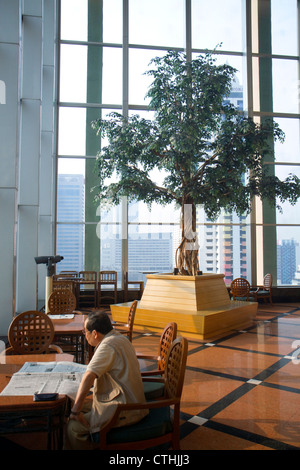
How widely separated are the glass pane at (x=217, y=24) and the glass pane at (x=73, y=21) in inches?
123

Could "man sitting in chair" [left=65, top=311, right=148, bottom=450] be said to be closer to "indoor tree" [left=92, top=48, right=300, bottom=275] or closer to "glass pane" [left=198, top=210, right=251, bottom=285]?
"indoor tree" [left=92, top=48, right=300, bottom=275]

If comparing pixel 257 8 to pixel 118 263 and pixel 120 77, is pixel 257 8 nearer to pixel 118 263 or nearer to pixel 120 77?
pixel 120 77

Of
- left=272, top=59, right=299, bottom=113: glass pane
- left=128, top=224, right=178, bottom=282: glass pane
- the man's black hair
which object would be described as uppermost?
left=272, top=59, right=299, bottom=113: glass pane

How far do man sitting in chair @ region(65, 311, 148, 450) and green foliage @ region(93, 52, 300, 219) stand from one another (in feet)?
15.7

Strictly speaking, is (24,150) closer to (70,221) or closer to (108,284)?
(70,221)

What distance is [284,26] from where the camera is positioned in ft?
36.4

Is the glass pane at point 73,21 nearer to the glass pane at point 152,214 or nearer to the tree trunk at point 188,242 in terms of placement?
the glass pane at point 152,214

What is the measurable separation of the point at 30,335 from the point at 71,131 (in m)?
8.03

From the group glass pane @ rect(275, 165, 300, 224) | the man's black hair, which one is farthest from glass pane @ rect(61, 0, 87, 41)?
the man's black hair

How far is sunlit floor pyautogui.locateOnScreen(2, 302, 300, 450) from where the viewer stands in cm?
240

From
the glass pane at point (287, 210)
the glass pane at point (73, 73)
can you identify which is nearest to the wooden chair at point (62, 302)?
the glass pane at point (73, 73)

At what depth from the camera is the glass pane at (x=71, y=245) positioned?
31.8ft

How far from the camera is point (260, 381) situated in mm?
3576

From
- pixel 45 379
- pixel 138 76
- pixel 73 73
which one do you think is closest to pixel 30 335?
pixel 45 379
